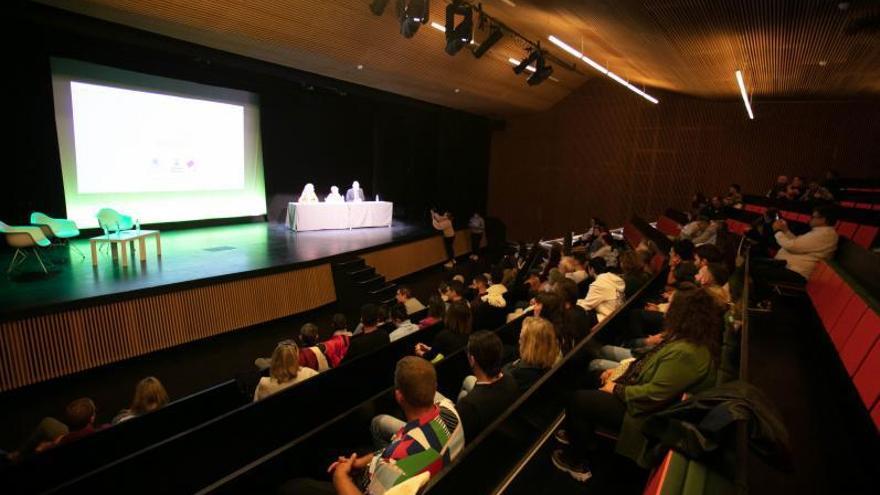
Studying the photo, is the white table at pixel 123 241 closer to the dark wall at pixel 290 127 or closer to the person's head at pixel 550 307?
the dark wall at pixel 290 127

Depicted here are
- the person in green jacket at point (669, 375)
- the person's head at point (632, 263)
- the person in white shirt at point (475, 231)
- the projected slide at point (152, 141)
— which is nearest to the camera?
the person in green jacket at point (669, 375)

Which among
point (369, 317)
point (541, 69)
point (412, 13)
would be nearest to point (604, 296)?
point (369, 317)

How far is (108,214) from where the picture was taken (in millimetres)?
5809

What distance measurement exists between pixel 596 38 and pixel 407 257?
489cm

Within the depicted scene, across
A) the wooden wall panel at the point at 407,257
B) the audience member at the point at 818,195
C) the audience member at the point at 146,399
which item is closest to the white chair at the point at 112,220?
the wooden wall panel at the point at 407,257

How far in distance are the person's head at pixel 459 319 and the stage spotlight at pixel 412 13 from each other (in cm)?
351

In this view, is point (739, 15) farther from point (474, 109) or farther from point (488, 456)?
point (474, 109)

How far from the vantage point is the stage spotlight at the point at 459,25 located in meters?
5.83

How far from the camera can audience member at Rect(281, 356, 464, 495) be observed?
5.25 ft

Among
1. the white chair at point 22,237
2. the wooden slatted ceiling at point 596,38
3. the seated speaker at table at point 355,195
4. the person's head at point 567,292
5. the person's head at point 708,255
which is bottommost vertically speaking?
the person's head at point 567,292

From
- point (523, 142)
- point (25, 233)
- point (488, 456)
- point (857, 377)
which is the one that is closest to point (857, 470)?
point (857, 377)

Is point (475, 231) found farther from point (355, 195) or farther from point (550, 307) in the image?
point (550, 307)

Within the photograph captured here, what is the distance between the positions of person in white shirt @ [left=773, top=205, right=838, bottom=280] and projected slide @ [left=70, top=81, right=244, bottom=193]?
27.9ft

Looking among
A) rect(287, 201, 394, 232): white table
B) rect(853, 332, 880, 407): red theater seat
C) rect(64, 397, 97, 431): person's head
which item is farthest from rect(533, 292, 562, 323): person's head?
rect(287, 201, 394, 232): white table
